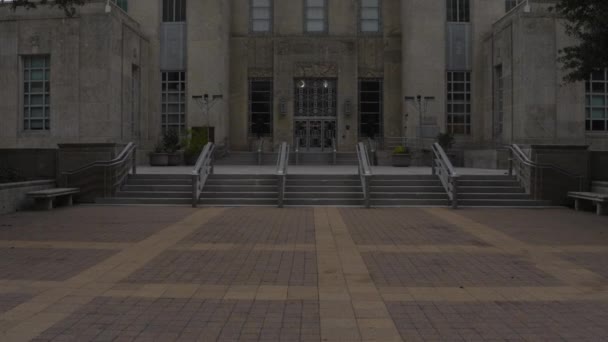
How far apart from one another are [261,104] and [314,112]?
345cm

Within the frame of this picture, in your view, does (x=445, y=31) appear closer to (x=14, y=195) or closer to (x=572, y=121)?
(x=572, y=121)

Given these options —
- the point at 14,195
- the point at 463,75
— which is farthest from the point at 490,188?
the point at 463,75

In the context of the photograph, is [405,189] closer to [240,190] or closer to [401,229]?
[240,190]

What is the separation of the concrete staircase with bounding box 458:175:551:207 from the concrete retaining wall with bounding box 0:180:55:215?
11.7 metres

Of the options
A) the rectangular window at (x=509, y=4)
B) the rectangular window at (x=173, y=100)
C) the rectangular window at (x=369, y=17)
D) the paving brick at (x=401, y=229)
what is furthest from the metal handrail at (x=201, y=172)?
the rectangular window at (x=509, y=4)

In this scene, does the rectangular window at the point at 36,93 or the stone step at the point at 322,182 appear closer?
the stone step at the point at 322,182

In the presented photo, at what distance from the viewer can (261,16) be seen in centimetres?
3634

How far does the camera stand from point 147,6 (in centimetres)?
3391

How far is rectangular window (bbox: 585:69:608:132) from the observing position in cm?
2775

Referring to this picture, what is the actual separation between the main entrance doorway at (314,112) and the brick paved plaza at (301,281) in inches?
946

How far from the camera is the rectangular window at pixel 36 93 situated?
28266 mm

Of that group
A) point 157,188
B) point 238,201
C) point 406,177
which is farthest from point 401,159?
point 157,188

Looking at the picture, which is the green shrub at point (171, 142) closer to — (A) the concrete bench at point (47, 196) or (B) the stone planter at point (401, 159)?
(B) the stone planter at point (401, 159)

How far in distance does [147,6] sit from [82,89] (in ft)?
28.9
